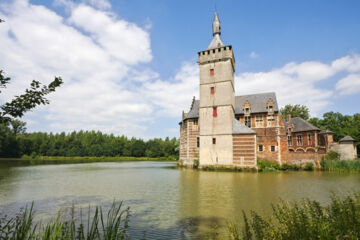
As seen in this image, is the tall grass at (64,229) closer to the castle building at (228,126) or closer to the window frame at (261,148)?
the castle building at (228,126)

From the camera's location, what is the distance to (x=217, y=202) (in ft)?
30.8

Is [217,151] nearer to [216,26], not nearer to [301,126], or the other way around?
[301,126]

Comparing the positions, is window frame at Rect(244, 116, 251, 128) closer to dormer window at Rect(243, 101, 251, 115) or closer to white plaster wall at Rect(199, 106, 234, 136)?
dormer window at Rect(243, 101, 251, 115)

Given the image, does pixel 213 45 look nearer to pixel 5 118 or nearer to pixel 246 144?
pixel 246 144

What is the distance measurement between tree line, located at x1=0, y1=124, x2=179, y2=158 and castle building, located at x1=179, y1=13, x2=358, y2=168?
1620 inches

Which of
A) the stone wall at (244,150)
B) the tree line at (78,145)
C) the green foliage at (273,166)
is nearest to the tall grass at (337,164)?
the green foliage at (273,166)

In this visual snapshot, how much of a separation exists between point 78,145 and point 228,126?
6917 centimetres

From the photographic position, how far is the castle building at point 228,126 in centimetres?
2516

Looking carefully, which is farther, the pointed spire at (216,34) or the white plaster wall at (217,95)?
the pointed spire at (216,34)

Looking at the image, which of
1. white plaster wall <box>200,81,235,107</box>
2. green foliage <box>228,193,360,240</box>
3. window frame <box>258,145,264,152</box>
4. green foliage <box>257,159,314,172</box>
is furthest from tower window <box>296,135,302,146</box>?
green foliage <box>228,193,360,240</box>

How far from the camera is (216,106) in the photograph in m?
26.5

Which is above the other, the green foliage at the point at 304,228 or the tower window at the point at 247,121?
the tower window at the point at 247,121

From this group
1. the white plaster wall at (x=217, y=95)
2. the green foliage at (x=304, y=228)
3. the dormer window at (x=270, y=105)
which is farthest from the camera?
the dormer window at (x=270, y=105)

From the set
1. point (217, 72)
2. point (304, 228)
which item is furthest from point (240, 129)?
point (304, 228)
